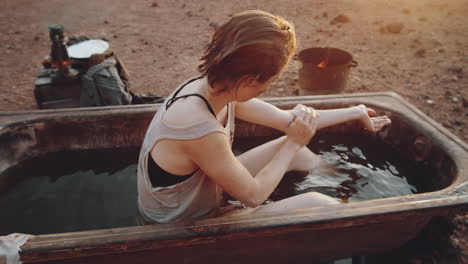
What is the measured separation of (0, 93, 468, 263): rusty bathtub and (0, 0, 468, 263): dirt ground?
1.41m

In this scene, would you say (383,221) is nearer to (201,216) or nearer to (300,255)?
(300,255)

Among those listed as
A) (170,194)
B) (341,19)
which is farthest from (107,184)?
(341,19)

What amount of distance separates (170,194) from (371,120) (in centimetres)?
151

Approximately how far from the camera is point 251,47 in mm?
1276

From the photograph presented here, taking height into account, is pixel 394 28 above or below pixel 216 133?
below

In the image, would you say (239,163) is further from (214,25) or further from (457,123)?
(214,25)

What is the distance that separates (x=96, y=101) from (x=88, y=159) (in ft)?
3.05

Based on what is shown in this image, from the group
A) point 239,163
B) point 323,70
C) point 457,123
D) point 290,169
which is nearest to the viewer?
point 239,163

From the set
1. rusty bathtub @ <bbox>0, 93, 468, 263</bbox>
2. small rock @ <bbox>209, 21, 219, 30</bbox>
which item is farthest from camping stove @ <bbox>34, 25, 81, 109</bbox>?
small rock @ <bbox>209, 21, 219, 30</bbox>

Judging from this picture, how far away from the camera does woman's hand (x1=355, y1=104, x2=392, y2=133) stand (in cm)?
229

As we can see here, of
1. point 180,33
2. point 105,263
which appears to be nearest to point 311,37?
point 180,33

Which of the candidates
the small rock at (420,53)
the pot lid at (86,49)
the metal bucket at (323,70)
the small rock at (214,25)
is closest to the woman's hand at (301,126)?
the metal bucket at (323,70)

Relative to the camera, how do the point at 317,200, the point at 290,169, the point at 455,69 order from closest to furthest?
the point at 317,200
the point at 290,169
the point at 455,69

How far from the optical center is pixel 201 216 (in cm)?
171
